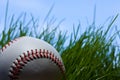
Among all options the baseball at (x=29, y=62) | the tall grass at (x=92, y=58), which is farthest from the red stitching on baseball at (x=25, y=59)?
the tall grass at (x=92, y=58)

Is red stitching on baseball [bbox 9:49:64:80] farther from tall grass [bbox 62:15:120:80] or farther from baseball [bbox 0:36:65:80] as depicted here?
tall grass [bbox 62:15:120:80]

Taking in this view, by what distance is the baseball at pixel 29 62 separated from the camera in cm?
394

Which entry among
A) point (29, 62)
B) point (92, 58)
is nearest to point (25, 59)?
point (29, 62)

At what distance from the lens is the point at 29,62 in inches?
159

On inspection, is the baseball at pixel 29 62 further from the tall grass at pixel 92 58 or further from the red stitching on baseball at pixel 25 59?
the tall grass at pixel 92 58

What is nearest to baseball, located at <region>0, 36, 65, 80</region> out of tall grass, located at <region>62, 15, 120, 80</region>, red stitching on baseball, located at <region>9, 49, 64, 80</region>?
red stitching on baseball, located at <region>9, 49, 64, 80</region>

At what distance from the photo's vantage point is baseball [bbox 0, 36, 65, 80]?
394cm

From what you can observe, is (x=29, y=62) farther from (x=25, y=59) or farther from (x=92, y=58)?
(x=92, y=58)

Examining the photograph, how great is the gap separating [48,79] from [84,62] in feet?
5.01

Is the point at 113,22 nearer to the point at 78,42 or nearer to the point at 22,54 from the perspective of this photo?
the point at 78,42

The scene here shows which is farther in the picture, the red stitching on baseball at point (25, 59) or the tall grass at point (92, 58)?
the tall grass at point (92, 58)

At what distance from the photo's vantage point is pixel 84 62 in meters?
5.45

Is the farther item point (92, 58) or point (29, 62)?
point (92, 58)

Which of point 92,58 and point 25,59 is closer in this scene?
point 25,59
